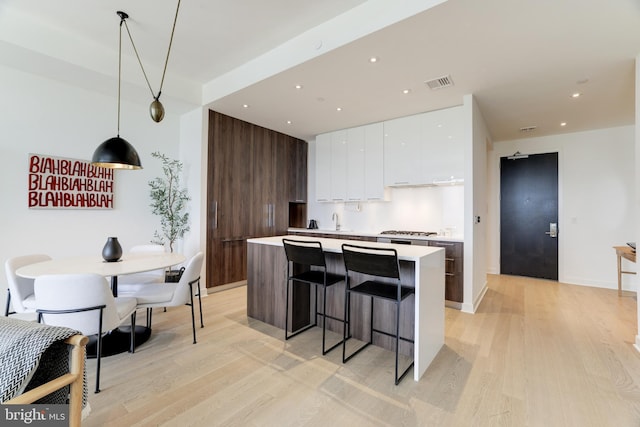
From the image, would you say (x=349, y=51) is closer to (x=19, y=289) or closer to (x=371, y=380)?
(x=371, y=380)

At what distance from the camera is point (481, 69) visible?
116 inches

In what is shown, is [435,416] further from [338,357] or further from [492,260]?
[492,260]

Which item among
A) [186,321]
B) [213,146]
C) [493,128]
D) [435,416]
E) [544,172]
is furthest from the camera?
[544,172]

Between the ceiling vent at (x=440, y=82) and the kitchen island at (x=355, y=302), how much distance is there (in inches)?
76.8

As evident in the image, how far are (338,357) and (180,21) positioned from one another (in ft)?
11.5

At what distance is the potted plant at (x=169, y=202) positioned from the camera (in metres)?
4.19

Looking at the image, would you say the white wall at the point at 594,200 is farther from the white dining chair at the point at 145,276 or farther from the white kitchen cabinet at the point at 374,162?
the white dining chair at the point at 145,276

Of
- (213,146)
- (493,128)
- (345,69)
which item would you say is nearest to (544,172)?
(493,128)

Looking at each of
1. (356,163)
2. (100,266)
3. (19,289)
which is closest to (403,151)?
(356,163)

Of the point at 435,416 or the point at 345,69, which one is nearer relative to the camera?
the point at 435,416

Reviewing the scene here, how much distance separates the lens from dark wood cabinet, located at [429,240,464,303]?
3656 millimetres

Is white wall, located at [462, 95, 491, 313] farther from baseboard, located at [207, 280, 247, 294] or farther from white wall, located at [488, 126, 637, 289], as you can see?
baseboard, located at [207, 280, 247, 294]

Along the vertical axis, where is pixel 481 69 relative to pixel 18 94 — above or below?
above

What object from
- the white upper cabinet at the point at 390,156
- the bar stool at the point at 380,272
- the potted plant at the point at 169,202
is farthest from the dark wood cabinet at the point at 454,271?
the potted plant at the point at 169,202
